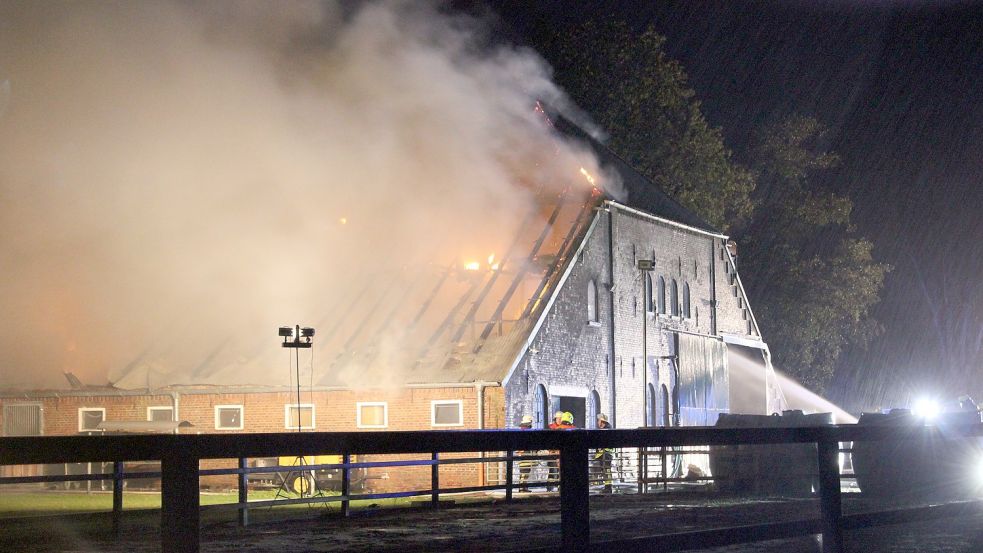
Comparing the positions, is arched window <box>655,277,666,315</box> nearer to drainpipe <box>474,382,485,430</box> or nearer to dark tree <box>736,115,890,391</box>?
drainpipe <box>474,382,485,430</box>

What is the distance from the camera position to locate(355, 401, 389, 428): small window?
79.4 ft

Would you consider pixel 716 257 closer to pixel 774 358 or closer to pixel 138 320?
pixel 774 358

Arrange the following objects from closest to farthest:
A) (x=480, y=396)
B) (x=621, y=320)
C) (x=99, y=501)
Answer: (x=99, y=501)
(x=480, y=396)
(x=621, y=320)

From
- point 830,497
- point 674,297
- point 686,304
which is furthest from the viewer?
point 686,304

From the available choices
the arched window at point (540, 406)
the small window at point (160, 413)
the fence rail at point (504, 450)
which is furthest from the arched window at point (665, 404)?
the fence rail at point (504, 450)

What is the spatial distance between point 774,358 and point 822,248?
5176 millimetres

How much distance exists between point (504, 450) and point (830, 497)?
212 centimetres

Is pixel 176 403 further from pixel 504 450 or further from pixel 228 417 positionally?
pixel 504 450

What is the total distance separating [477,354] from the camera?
24.5 metres

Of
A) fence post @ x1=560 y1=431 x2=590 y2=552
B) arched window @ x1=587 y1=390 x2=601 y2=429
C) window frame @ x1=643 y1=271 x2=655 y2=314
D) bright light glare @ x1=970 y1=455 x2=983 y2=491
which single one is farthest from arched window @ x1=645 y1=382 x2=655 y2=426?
fence post @ x1=560 y1=431 x2=590 y2=552

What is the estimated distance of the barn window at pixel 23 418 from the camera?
1034 inches

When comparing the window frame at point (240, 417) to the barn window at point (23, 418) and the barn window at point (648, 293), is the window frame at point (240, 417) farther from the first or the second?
the barn window at point (648, 293)

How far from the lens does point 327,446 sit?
3.78 m

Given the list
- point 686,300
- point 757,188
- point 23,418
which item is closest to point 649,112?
point 757,188
